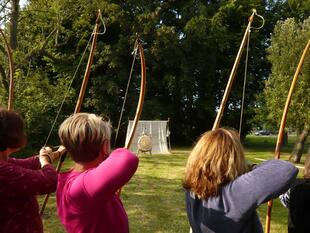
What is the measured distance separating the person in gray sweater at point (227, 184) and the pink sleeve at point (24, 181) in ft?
1.83

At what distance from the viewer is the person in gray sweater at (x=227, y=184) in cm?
150

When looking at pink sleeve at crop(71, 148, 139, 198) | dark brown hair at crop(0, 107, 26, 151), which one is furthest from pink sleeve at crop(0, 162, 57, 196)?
pink sleeve at crop(71, 148, 139, 198)

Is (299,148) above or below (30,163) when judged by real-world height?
below

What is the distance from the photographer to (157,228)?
17.1ft

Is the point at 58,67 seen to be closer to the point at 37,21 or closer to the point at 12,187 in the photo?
the point at 37,21

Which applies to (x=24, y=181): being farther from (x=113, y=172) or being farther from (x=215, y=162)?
(x=215, y=162)

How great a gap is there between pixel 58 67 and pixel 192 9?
6728 mm

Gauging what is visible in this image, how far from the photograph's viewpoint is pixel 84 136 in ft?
5.31

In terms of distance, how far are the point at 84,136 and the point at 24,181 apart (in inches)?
12.1

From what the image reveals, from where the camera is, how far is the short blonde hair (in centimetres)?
162

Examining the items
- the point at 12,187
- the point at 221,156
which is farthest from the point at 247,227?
the point at 12,187

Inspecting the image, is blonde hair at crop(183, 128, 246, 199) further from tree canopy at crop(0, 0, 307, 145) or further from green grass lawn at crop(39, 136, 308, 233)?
tree canopy at crop(0, 0, 307, 145)

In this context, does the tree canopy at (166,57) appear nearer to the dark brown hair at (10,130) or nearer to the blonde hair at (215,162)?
the dark brown hair at (10,130)

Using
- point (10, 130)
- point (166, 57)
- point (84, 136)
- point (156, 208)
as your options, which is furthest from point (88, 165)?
point (166, 57)
